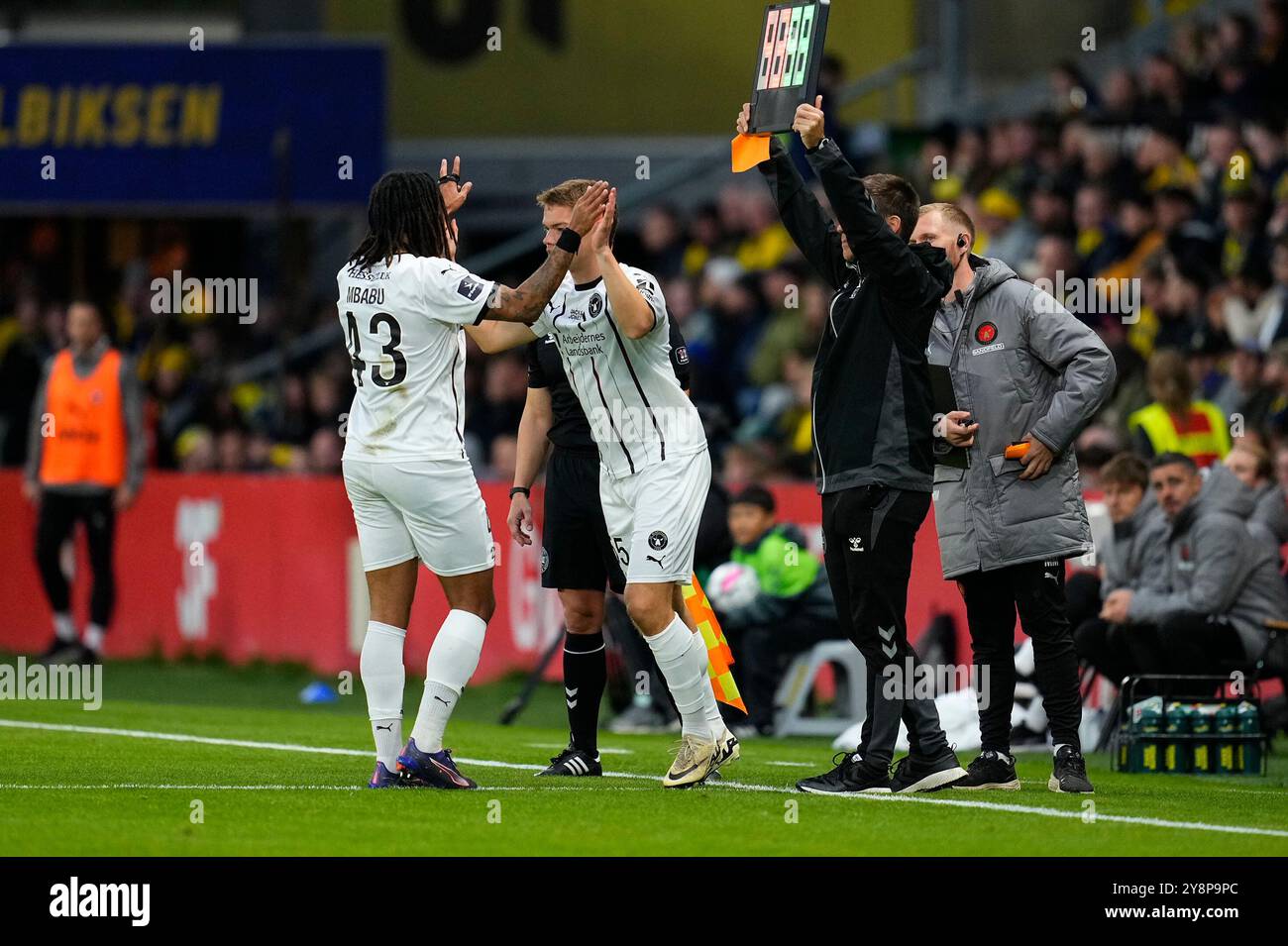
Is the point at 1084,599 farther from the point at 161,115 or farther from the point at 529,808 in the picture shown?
the point at 161,115

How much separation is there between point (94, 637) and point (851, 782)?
867 cm

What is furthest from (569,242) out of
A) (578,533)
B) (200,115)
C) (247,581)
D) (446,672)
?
(200,115)

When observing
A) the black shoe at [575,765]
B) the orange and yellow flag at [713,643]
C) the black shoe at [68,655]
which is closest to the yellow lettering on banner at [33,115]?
the black shoe at [68,655]

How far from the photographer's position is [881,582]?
28.2 ft

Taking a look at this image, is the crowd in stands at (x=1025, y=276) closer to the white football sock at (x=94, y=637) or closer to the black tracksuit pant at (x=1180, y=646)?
the black tracksuit pant at (x=1180, y=646)

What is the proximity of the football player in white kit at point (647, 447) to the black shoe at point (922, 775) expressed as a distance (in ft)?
2.33

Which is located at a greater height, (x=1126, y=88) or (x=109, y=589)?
(x=1126, y=88)

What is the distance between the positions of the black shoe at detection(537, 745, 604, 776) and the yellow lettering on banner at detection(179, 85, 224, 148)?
36.6ft

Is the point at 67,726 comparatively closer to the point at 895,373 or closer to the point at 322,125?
the point at 895,373

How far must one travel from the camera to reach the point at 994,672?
898 centimetres

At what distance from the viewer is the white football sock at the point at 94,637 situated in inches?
637

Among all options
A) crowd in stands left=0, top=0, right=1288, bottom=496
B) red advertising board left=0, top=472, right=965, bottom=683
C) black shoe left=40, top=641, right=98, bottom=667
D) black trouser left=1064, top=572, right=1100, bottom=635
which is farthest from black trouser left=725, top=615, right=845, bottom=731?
black shoe left=40, top=641, right=98, bottom=667

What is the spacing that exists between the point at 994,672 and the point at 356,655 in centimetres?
820
